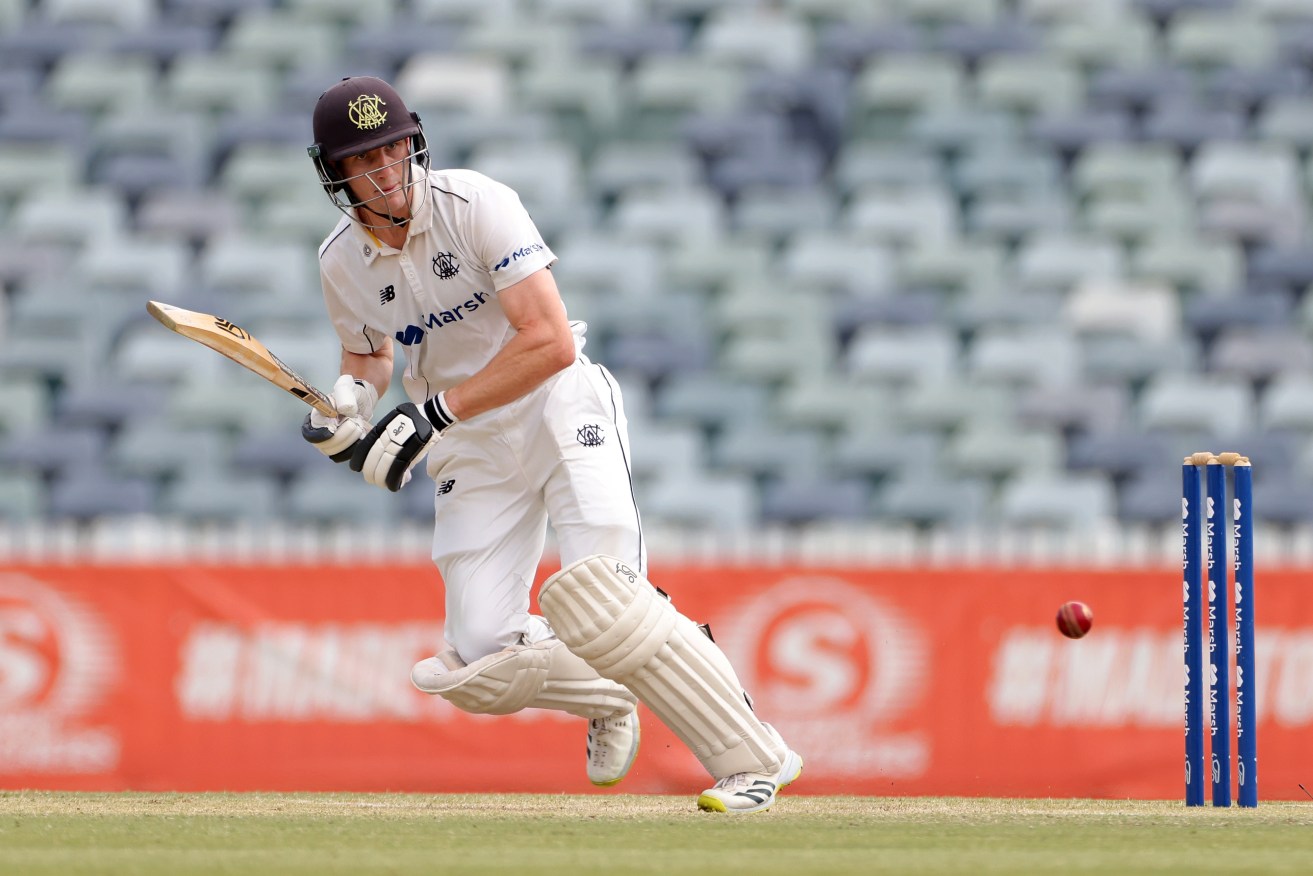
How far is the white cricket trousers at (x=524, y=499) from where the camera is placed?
3.92 metres

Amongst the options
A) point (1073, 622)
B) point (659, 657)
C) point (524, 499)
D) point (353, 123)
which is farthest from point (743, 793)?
point (353, 123)

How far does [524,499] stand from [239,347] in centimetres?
71

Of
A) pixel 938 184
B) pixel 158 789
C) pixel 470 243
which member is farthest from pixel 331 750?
pixel 938 184

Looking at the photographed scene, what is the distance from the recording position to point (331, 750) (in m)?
5.56

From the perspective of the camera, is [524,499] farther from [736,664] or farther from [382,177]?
[736,664]

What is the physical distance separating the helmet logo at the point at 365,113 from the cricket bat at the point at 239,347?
0.55m

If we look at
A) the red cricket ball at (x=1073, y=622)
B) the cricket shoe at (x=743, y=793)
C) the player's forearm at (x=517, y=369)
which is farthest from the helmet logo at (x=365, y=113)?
the red cricket ball at (x=1073, y=622)

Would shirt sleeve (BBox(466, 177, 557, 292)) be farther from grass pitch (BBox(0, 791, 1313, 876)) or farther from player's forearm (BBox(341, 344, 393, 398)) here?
→ grass pitch (BBox(0, 791, 1313, 876))

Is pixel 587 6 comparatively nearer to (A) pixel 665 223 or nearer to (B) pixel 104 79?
(A) pixel 665 223

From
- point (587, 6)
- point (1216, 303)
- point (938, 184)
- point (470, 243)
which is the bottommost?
point (470, 243)

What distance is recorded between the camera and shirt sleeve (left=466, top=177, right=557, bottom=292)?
3.83m

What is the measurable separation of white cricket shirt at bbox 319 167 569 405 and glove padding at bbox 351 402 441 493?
28cm

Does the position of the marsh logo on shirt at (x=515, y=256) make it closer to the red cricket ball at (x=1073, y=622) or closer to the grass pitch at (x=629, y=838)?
the grass pitch at (x=629, y=838)

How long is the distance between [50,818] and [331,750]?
1776mm
